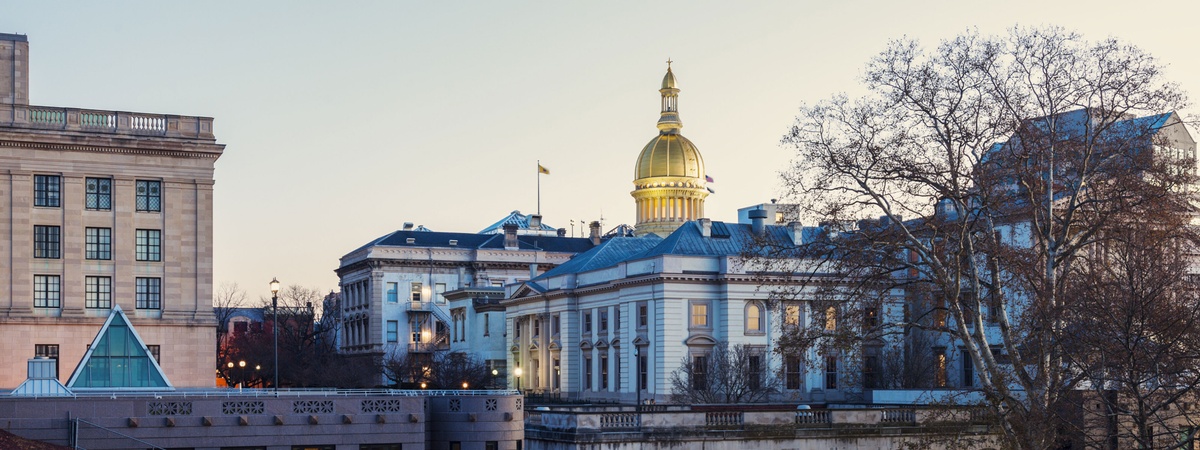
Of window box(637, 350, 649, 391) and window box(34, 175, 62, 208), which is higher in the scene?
window box(34, 175, 62, 208)

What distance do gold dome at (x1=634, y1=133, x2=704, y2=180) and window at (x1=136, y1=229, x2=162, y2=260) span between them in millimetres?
82765

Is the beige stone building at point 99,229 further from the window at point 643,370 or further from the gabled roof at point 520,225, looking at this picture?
the gabled roof at point 520,225

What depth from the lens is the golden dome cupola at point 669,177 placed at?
475 ft

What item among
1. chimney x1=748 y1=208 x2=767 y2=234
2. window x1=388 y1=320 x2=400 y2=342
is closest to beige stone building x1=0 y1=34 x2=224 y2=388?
chimney x1=748 y1=208 x2=767 y2=234

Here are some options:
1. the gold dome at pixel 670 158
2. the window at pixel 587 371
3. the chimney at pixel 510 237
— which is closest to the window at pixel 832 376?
the window at pixel 587 371

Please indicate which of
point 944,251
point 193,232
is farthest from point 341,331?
point 944,251

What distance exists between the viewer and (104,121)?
65.8 m

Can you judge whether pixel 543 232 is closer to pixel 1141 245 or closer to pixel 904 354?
pixel 904 354

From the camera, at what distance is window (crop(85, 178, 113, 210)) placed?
6500 centimetres

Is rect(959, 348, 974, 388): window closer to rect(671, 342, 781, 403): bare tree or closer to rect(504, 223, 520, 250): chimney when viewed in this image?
rect(671, 342, 781, 403): bare tree

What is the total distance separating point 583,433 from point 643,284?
1439 inches

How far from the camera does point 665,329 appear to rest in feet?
288

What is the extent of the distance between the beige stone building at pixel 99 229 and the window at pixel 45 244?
40 mm

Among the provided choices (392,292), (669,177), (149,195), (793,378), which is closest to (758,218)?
(793,378)
